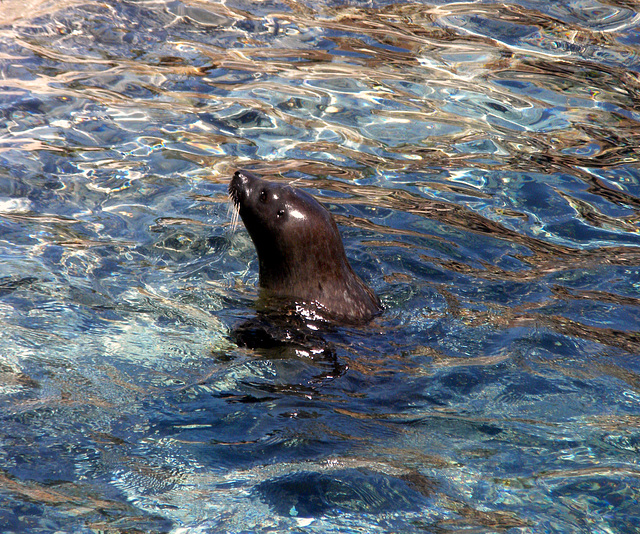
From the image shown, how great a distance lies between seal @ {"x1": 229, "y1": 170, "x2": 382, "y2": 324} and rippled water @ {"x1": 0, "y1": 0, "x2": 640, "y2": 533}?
0.28 metres

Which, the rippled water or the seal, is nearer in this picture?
the rippled water

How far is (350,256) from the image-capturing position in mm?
5633

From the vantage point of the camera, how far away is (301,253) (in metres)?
4.82

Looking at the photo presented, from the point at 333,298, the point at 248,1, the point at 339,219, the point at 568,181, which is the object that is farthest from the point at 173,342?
the point at 248,1

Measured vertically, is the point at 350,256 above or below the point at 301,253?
below

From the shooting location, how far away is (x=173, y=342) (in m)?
4.25

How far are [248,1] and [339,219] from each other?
546cm

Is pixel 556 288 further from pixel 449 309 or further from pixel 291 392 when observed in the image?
pixel 291 392

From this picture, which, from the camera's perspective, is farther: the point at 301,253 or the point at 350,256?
the point at 350,256

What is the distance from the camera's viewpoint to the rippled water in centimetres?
304

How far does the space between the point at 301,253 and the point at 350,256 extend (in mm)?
888

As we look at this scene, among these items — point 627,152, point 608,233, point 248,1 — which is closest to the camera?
point 608,233

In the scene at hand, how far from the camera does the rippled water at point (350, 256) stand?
3039 millimetres

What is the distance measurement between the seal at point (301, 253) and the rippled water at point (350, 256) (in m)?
0.28
